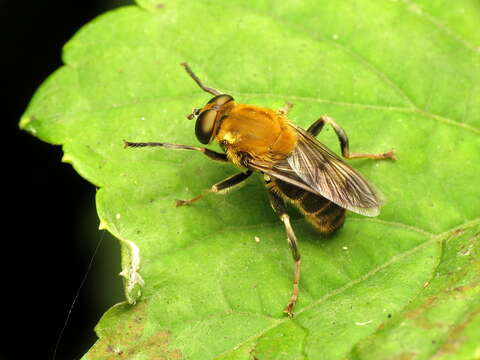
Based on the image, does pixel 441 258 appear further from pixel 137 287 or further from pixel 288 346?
pixel 137 287

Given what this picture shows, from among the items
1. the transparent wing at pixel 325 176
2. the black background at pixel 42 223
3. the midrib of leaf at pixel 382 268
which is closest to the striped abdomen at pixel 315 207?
the transparent wing at pixel 325 176

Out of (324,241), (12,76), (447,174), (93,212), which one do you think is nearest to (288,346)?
(324,241)

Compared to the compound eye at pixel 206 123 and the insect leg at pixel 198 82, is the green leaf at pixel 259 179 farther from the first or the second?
the compound eye at pixel 206 123

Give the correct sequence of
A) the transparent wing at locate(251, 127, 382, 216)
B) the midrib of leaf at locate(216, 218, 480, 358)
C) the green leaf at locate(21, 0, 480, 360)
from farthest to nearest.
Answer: the transparent wing at locate(251, 127, 382, 216) → the midrib of leaf at locate(216, 218, 480, 358) → the green leaf at locate(21, 0, 480, 360)

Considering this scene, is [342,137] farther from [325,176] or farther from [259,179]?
[259,179]

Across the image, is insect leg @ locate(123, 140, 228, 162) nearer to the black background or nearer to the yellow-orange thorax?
the yellow-orange thorax

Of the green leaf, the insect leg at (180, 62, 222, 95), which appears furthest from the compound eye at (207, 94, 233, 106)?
the green leaf
